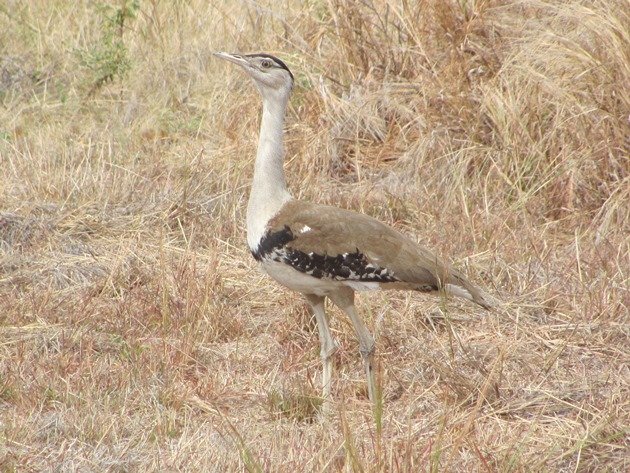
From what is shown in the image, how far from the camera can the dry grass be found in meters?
4.25

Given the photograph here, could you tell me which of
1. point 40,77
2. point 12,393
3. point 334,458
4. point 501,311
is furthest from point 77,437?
point 40,77

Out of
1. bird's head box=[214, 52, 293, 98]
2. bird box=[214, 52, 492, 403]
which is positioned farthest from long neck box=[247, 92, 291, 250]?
bird's head box=[214, 52, 293, 98]

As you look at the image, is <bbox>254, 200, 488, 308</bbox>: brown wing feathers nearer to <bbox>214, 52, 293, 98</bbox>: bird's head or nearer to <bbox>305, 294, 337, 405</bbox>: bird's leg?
<bbox>305, 294, 337, 405</bbox>: bird's leg

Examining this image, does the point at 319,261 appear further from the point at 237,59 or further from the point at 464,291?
the point at 237,59

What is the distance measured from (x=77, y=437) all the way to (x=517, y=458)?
1494 millimetres

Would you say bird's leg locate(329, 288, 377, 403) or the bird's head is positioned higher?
the bird's head

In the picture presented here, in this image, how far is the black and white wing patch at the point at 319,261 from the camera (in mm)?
4500

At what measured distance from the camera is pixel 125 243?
20.1 ft

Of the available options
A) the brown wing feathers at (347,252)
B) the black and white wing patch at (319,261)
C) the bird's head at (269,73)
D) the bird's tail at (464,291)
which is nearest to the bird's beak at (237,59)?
the bird's head at (269,73)

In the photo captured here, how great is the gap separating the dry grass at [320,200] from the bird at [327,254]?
17cm

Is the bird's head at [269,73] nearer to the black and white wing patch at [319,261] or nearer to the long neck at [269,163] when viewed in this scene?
the long neck at [269,163]

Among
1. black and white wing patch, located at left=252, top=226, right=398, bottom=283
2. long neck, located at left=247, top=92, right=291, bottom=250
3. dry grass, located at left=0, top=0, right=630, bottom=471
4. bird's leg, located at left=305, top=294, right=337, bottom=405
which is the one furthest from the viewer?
bird's leg, located at left=305, top=294, right=337, bottom=405

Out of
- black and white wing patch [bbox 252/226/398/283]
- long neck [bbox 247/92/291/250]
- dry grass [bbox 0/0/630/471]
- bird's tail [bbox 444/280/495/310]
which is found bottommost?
dry grass [bbox 0/0/630/471]

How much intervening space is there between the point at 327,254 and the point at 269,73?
85 cm
